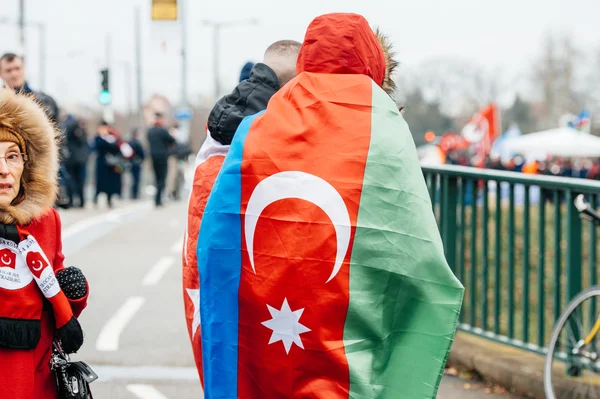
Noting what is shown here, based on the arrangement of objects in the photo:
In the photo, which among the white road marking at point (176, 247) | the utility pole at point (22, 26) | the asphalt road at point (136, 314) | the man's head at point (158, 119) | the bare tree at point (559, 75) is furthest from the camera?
the bare tree at point (559, 75)

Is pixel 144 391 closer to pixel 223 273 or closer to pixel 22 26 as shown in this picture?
pixel 223 273

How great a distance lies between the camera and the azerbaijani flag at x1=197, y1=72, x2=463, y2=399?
3.26m

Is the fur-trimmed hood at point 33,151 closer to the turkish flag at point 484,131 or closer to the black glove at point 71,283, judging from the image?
the black glove at point 71,283

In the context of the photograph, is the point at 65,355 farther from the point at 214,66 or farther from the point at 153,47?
the point at 214,66

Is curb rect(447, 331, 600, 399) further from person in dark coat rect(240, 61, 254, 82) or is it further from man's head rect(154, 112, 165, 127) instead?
man's head rect(154, 112, 165, 127)

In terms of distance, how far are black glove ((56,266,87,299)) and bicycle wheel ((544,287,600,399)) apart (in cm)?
305

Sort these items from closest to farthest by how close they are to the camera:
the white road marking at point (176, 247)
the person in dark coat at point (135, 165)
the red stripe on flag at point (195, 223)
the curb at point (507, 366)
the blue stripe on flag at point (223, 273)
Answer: the blue stripe on flag at point (223, 273), the red stripe on flag at point (195, 223), the curb at point (507, 366), the white road marking at point (176, 247), the person in dark coat at point (135, 165)

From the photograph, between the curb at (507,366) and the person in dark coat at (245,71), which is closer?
the person in dark coat at (245,71)

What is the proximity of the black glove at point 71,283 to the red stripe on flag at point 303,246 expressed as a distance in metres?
0.62

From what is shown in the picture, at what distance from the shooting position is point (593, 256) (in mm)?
6359

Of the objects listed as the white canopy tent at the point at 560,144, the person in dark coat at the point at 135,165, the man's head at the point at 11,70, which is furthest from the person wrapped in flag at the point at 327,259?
the white canopy tent at the point at 560,144

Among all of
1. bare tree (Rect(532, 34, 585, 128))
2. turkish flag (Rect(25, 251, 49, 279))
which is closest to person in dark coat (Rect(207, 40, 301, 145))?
turkish flag (Rect(25, 251, 49, 279))

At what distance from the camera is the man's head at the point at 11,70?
30.1ft

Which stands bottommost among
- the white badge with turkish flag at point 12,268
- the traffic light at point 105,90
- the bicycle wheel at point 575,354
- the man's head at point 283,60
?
the bicycle wheel at point 575,354
